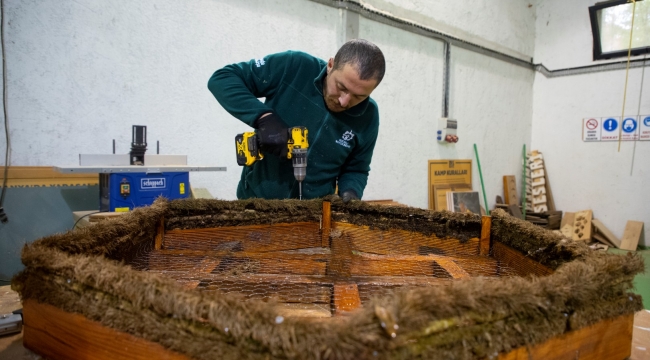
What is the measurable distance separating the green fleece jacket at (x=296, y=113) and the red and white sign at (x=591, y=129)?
4.48m

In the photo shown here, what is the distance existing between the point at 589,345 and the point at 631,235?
5047 millimetres

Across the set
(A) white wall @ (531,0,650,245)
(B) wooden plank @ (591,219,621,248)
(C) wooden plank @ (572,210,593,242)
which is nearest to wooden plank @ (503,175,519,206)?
(A) white wall @ (531,0,650,245)

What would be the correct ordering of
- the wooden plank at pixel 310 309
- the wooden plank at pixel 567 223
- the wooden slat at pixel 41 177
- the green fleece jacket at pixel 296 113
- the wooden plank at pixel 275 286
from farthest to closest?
1. the wooden plank at pixel 567 223
2. the wooden slat at pixel 41 177
3. the green fleece jacket at pixel 296 113
4. the wooden plank at pixel 275 286
5. the wooden plank at pixel 310 309

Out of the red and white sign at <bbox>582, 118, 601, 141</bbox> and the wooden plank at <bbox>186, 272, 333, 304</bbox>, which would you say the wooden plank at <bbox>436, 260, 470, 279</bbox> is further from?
the red and white sign at <bbox>582, 118, 601, 141</bbox>

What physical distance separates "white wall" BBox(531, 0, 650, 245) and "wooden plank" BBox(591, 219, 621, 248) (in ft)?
0.28

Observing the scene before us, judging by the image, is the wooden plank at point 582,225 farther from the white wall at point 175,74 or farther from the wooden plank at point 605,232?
the white wall at point 175,74

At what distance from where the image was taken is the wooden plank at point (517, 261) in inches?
40.0

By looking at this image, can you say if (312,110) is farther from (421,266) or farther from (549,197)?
(549,197)

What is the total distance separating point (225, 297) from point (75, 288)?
0.32 m

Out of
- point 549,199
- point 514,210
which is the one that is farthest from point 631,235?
point 514,210

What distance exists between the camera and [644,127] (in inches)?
176

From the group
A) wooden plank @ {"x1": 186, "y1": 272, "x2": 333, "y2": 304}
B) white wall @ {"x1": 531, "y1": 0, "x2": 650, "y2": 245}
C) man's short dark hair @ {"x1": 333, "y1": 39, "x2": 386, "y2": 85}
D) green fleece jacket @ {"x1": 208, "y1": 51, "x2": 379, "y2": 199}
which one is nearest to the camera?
wooden plank @ {"x1": 186, "y1": 272, "x2": 333, "y2": 304}

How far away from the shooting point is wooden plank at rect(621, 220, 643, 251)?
4465mm

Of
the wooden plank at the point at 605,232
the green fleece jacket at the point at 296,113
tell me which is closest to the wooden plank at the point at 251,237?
the green fleece jacket at the point at 296,113
